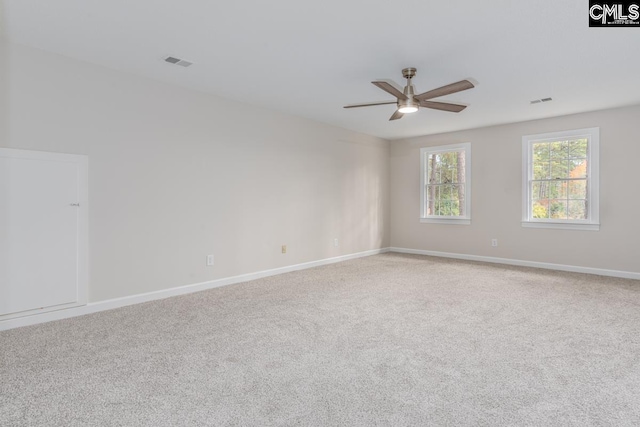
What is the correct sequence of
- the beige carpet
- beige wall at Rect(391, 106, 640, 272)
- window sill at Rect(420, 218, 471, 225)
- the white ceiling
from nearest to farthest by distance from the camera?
the beige carpet
the white ceiling
beige wall at Rect(391, 106, 640, 272)
window sill at Rect(420, 218, 471, 225)

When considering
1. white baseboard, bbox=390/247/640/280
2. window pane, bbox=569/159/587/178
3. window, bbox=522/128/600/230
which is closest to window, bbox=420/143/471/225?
white baseboard, bbox=390/247/640/280

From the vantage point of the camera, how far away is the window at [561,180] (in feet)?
16.8

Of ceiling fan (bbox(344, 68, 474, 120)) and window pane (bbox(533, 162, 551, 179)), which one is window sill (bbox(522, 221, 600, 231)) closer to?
window pane (bbox(533, 162, 551, 179))

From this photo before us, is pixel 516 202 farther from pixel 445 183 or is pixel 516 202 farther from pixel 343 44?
pixel 343 44

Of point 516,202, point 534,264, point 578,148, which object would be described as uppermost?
point 578,148

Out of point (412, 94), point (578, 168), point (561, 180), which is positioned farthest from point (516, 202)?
point (412, 94)

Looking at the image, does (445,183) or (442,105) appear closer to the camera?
(442,105)

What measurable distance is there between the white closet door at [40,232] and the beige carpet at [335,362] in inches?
10.9

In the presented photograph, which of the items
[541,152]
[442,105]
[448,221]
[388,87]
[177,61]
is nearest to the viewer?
[388,87]

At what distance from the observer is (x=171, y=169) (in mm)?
3971

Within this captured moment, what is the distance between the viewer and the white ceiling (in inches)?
97.2

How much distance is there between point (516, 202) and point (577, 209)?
0.83 m

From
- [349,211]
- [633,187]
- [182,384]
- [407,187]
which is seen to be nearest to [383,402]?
[182,384]

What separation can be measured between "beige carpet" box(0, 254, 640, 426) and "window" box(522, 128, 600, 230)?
179 centimetres
